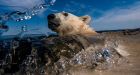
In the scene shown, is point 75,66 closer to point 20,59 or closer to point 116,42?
point 20,59

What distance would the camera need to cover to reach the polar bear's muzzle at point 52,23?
11031mm

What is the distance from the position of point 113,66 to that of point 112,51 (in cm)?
71

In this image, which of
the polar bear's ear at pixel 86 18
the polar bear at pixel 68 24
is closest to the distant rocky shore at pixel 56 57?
the polar bear at pixel 68 24

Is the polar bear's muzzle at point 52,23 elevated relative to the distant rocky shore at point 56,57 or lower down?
elevated

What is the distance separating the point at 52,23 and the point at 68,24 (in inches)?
25.6

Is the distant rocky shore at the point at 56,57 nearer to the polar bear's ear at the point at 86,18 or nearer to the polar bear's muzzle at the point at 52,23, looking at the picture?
the polar bear's muzzle at the point at 52,23

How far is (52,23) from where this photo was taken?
11.1 meters

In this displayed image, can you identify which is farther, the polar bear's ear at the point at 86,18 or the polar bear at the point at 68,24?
the polar bear's ear at the point at 86,18

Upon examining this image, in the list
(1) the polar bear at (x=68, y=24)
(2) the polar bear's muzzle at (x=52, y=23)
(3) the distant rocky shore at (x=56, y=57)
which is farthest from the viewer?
(1) the polar bear at (x=68, y=24)

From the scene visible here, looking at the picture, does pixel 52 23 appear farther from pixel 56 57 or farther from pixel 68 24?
pixel 56 57

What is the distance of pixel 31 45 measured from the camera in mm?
8438

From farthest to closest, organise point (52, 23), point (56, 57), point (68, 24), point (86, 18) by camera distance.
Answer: point (86, 18)
point (68, 24)
point (52, 23)
point (56, 57)

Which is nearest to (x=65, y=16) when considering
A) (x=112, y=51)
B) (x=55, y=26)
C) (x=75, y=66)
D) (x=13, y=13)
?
(x=55, y=26)

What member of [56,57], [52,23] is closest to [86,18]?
[52,23]
